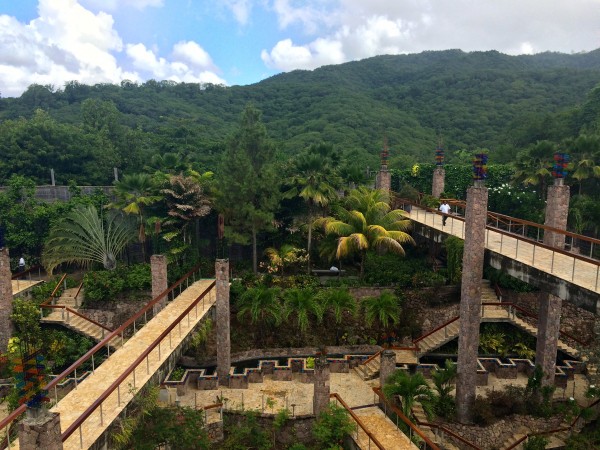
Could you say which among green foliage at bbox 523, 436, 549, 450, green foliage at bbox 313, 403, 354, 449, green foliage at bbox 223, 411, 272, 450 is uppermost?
green foliage at bbox 313, 403, 354, 449

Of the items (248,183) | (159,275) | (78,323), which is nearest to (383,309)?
(248,183)

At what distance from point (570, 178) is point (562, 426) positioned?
1640cm

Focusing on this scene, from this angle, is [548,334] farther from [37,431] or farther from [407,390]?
[37,431]

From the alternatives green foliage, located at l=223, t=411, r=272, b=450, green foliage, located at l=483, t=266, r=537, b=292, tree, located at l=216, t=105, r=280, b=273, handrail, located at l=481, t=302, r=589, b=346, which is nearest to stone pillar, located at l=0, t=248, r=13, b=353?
tree, located at l=216, t=105, r=280, b=273

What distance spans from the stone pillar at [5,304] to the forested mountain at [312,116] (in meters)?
12.6

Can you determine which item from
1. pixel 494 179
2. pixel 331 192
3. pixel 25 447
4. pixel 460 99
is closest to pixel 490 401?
pixel 331 192

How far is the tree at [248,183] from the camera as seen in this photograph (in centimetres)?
2056

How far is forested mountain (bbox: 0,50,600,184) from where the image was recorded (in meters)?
30.2

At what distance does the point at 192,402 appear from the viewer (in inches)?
607

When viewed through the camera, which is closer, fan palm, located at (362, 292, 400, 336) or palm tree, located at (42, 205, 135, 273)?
fan palm, located at (362, 292, 400, 336)

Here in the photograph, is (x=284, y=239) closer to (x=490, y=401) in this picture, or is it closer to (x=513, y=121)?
(x=490, y=401)

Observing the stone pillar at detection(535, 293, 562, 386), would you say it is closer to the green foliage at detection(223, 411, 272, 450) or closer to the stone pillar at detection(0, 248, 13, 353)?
the green foliage at detection(223, 411, 272, 450)

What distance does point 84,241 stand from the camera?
2169 centimetres

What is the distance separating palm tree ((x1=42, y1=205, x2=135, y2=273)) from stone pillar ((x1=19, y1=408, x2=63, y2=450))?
15.1 metres
